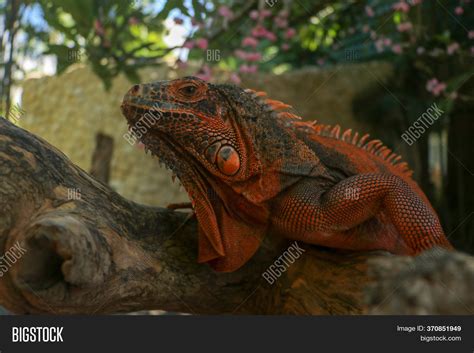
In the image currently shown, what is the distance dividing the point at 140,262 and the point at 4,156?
0.96 meters

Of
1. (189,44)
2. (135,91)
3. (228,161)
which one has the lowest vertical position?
(228,161)

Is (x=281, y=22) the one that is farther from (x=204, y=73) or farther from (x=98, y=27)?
(x=98, y=27)

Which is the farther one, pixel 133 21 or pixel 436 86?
pixel 436 86

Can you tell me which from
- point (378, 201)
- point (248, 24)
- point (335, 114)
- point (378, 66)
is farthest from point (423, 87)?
point (378, 201)

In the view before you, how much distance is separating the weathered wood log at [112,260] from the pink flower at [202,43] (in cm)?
326

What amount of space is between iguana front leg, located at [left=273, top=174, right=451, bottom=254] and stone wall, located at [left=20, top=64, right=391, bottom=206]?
6.17 meters

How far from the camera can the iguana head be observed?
9.50ft

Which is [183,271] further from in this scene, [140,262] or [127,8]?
[127,8]

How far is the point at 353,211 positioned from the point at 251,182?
670mm

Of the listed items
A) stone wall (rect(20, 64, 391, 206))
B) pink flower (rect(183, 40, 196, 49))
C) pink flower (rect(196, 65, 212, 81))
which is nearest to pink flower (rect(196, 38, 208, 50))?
pink flower (rect(183, 40, 196, 49))

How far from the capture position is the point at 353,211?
302 centimetres

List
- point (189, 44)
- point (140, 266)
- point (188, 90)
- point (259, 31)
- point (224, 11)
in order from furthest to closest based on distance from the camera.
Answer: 1. point (259, 31)
2. point (224, 11)
3. point (189, 44)
4. point (188, 90)
5. point (140, 266)

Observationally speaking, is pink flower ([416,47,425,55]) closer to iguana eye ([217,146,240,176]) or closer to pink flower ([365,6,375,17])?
pink flower ([365,6,375,17])

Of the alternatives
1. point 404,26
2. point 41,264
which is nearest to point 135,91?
point 41,264
